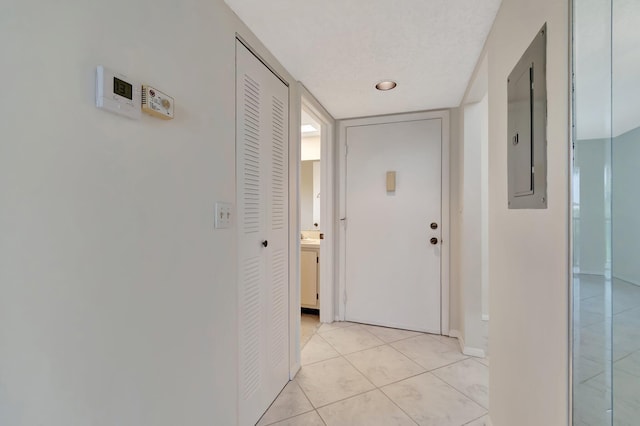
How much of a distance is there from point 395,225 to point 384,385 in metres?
1.46

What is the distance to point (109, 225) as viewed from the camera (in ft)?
2.71

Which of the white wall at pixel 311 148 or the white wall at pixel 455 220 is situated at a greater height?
the white wall at pixel 311 148

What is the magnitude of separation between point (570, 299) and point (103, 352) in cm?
130

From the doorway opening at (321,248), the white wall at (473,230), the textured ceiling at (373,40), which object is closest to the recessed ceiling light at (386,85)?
the textured ceiling at (373,40)

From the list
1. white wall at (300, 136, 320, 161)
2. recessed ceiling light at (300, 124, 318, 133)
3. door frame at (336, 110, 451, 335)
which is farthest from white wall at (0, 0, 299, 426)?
white wall at (300, 136, 320, 161)

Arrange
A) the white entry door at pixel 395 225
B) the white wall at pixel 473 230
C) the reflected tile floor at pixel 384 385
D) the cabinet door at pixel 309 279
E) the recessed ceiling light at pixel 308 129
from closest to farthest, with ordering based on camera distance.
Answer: the reflected tile floor at pixel 384 385 → the white wall at pixel 473 230 → the white entry door at pixel 395 225 → the cabinet door at pixel 309 279 → the recessed ceiling light at pixel 308 129

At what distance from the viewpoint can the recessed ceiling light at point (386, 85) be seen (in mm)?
2170

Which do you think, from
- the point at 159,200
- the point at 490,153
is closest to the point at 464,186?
the point at 490,153

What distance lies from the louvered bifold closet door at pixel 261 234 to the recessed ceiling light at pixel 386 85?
0.75 m

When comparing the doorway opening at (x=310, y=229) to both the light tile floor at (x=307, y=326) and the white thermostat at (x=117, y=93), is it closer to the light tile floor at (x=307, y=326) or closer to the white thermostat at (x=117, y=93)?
the light tile floor at (x=307, y=326)

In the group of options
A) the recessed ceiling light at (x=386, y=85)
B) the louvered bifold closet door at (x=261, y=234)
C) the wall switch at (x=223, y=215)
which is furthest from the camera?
the recessed ceiling light at (x=386, y=85)

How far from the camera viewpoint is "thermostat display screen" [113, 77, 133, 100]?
0.82 metres

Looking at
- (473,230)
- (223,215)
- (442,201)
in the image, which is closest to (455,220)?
(442,201)

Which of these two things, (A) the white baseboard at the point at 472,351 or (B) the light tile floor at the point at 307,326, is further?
(B) the light tile floor at the point at 307,326
